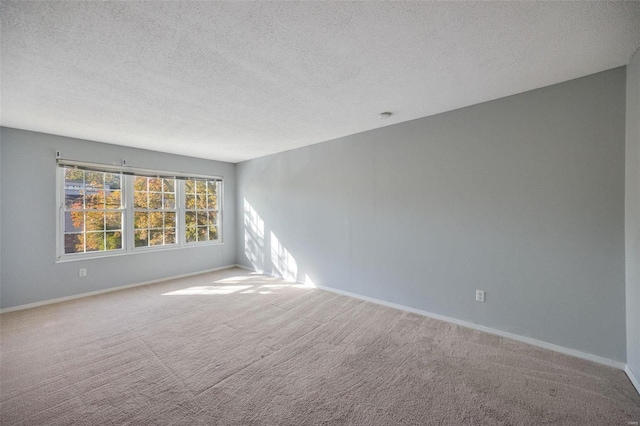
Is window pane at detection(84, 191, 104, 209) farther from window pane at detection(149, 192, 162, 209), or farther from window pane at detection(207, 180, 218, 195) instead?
window pane at detection(207, 180, 218, 195)

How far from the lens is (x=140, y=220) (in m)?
4.38

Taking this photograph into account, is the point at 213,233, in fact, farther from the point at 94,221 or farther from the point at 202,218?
the point at 94,221

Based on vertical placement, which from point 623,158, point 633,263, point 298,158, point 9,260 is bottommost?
point 9,260

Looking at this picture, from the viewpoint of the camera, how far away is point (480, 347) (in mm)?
2316

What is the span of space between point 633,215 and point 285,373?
2.93m

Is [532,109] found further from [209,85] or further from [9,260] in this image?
[9,260]

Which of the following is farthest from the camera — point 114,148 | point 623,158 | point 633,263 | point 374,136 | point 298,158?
point 298,158

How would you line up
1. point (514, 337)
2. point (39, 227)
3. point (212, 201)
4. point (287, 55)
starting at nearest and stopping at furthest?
point (287, 55)
point (514, 337)
point (39, 227)
point (212, 201)

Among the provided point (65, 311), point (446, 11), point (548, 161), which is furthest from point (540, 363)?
point (65, 311)

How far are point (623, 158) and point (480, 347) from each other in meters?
1.98

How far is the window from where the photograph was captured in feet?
12.2

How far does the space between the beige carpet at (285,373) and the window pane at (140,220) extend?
1.63 m

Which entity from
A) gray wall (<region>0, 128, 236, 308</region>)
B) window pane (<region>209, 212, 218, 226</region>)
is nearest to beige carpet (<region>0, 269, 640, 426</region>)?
gray wall (<region>0, 128, 236, 308</region>)

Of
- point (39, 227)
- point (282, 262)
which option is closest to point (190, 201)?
point (39, 227)
